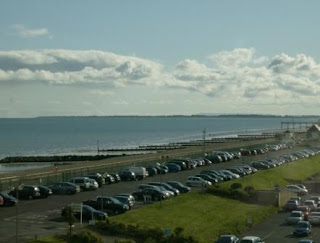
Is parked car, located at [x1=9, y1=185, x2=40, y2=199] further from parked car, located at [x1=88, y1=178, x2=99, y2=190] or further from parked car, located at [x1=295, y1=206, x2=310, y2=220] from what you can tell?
parked car, located at [x1=295, y1=206, x2=310, y2=220]

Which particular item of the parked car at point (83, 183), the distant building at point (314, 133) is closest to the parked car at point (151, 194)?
the parked car at point (83, 183)

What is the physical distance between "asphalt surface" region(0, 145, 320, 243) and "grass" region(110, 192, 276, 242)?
1495 mm

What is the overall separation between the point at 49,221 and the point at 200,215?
13.9 metres

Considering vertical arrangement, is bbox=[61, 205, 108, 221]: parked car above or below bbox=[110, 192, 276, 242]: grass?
above

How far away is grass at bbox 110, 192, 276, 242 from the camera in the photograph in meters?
47.2

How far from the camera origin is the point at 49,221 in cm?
4469

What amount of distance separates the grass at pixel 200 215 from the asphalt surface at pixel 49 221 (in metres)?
1.50

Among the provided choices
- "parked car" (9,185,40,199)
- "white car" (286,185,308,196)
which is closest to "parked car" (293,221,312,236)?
"white car" (286,185,308,196)

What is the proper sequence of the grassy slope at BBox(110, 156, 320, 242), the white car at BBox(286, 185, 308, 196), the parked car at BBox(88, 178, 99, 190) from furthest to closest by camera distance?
1. the white car at BBox(286, 185, 308, 196)
2. the parked car at BBox(88, 178, 99, 190)
3. the grassy slope at BBox(110, 156, 320, 242)

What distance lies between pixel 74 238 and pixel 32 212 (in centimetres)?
1177

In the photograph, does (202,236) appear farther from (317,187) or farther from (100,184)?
(317,187)

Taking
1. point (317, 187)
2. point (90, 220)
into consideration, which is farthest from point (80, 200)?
point (317, 187)

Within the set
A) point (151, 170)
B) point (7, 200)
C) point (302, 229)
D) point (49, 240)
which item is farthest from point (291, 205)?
point (49, 240)

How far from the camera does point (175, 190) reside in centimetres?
6031
